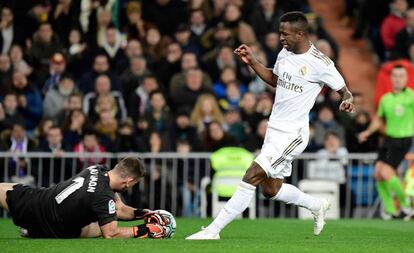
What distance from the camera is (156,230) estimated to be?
48.1ft

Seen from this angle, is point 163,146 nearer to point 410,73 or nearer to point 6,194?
point 410,73

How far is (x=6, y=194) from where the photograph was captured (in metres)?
14.7

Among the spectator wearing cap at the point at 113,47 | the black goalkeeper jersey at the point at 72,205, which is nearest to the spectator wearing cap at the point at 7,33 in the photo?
the spectator wearing cap at the point at 113,47

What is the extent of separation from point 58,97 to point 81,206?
32.7 feet

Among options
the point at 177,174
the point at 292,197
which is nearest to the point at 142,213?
the point at 292,197

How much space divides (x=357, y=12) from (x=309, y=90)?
13.8 m

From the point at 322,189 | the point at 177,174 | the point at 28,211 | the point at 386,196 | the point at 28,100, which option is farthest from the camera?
the point at 28,100

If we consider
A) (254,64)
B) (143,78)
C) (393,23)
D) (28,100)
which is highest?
(393,23)

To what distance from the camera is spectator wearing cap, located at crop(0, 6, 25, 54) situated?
993 inches

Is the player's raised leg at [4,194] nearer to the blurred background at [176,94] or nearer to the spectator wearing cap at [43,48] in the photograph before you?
the blurred background at [176,94]

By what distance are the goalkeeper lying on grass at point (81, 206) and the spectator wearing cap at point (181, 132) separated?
26.4 ft

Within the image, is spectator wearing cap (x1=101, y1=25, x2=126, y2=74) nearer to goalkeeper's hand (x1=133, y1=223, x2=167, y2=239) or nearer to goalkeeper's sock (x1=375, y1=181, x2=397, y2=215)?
goalkeeper's sock (x1=375, y1=181, x2=397, y2=215)

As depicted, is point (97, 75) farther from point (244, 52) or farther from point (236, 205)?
point (236, 205)

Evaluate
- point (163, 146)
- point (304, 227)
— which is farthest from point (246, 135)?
point (304, 227)
